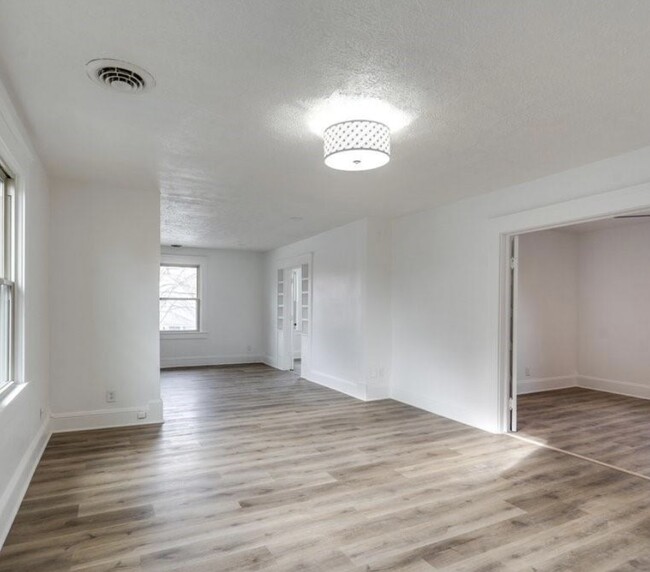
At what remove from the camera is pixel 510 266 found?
438cm

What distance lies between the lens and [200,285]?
9070 millimetres

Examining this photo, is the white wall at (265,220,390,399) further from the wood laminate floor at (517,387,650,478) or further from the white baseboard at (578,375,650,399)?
the white baseboard at (578,375,650,399)

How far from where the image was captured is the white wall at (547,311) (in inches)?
255

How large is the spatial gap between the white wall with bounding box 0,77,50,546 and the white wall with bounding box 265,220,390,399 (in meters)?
3.56

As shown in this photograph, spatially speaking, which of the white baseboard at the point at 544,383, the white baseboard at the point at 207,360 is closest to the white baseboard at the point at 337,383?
the white baseboard at the point at 207,360

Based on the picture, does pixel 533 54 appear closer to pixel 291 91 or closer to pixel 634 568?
pixel 291 91

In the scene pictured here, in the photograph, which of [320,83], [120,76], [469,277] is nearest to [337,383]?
[469,277]

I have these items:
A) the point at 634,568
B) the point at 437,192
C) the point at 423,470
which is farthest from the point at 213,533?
the point at 437,192

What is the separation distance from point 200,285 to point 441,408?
5.77 metres

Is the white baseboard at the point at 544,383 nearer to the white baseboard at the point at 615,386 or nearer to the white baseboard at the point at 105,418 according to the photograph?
the white baseboard at the point at 615,386

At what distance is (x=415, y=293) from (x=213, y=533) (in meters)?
3.77

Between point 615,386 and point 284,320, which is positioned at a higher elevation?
point 284,320

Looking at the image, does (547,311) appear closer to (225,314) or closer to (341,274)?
(341,274)

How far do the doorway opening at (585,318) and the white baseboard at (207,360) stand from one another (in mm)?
5400
